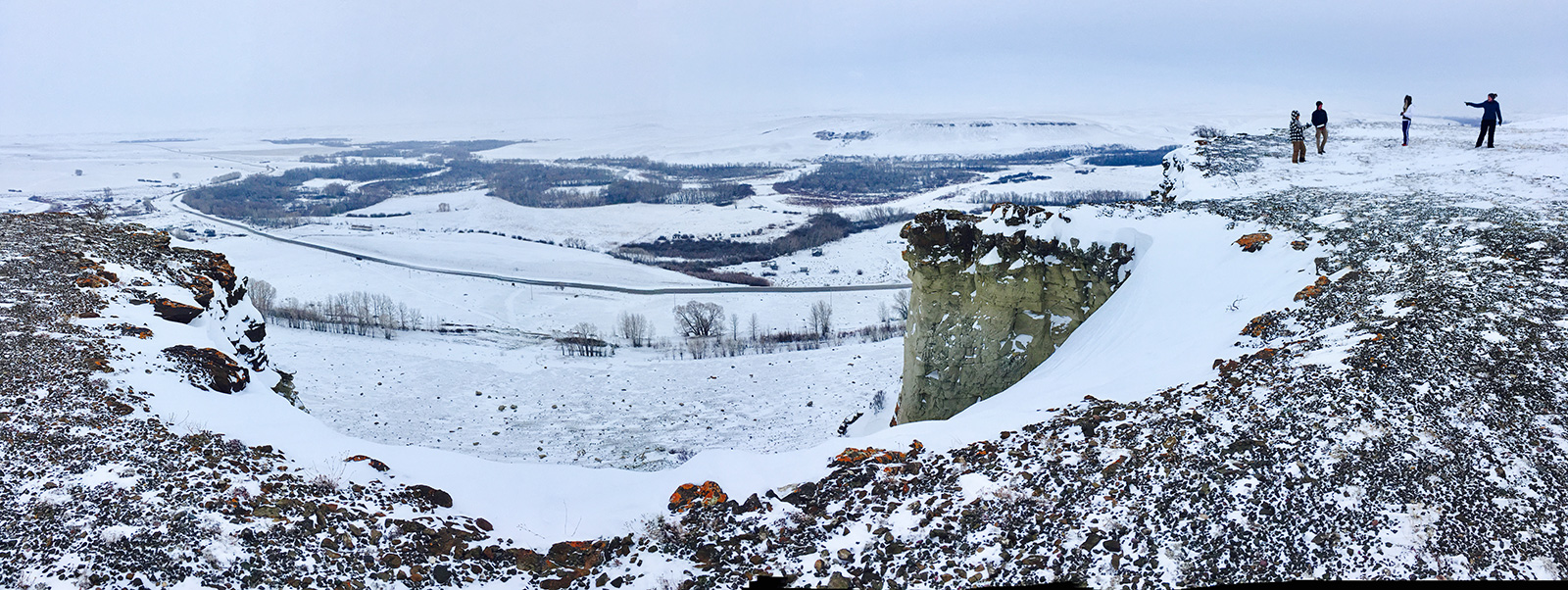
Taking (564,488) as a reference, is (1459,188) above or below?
above

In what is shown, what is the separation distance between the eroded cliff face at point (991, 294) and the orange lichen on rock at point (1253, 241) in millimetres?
2417

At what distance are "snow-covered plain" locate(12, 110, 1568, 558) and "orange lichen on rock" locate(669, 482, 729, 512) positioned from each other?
23 cm

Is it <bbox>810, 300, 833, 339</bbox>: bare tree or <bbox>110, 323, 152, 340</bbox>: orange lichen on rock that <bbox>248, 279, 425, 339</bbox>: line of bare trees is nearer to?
<bbox>810, 300, 833, 339</bbox>: bare tree

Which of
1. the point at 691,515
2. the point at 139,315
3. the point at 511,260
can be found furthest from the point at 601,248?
the point at 691,515

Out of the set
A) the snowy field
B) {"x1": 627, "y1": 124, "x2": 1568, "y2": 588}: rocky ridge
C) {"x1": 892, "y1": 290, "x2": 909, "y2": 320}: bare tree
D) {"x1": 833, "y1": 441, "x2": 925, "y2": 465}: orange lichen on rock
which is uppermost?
{"x1": 627, "y1": 124, "x2": 1568, "y2": 588}: rocky ridge

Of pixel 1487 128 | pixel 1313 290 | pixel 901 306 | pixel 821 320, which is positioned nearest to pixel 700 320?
pixel 821 320

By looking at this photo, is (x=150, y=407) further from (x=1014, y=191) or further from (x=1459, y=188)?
(x=1014, y=191)

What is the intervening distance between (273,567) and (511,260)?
75.4 metres

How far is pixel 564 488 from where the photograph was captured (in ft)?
32.6

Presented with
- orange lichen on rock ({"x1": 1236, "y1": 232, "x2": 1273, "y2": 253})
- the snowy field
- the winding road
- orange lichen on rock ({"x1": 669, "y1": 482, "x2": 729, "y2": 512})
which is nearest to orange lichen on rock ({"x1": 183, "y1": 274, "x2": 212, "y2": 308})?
orange lichen on rock ({"x1": 669, "y1": 482, "x2": 729, "y2": 512})

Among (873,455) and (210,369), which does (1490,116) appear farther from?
A: (210,369)

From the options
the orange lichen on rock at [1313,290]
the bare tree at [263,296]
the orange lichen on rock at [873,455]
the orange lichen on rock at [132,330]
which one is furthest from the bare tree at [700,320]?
the orange lichen on rock at [873,455]

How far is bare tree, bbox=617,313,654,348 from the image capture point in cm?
5075

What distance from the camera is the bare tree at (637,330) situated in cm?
5075
